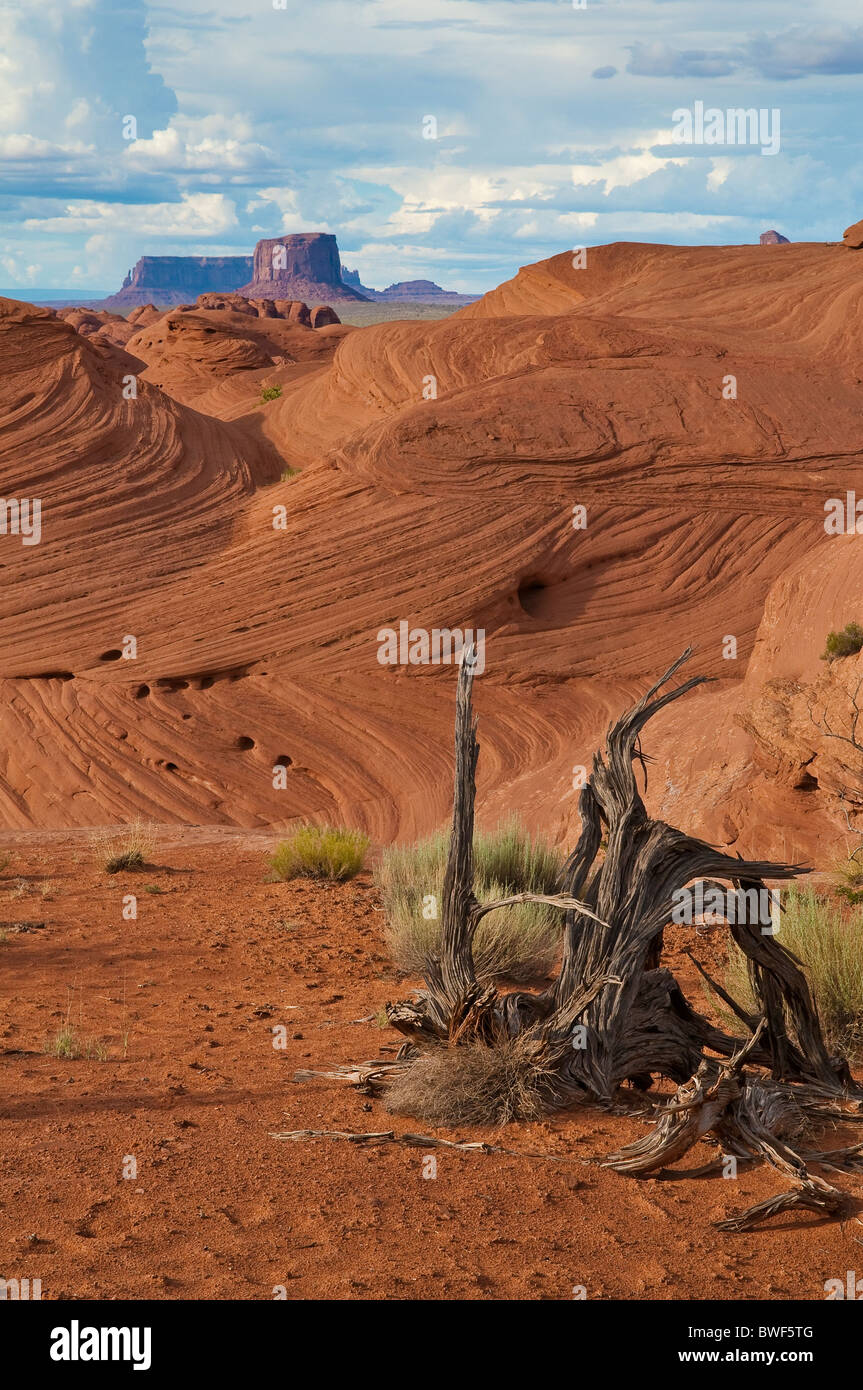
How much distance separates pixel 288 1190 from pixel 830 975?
11.6 feet

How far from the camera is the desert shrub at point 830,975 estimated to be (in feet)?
22.2

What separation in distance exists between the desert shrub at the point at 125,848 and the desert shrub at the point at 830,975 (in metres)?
6.59

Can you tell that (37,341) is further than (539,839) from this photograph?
Yes

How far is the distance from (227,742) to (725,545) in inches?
427

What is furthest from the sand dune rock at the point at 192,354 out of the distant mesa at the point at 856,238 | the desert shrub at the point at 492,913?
the desert shrub at the point at 492,913

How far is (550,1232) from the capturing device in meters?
4.51

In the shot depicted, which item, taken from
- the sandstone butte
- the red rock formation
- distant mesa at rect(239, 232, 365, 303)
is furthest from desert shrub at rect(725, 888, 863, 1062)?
distant mesa at rect(239, 232, 365, 303)

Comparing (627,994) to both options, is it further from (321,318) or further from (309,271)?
(309,271)

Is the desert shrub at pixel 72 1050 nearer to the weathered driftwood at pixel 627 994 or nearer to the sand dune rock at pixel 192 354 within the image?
the weathered driftwood at pixel 627 994

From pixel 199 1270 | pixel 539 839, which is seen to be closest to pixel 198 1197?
pixel 199 1270

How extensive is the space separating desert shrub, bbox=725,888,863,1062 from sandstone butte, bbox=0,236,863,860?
26.7ft

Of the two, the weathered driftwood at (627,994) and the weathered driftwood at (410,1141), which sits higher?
the weathered driftwood at (627,994)

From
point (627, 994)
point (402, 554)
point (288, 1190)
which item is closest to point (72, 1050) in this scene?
point (288, 1190)
